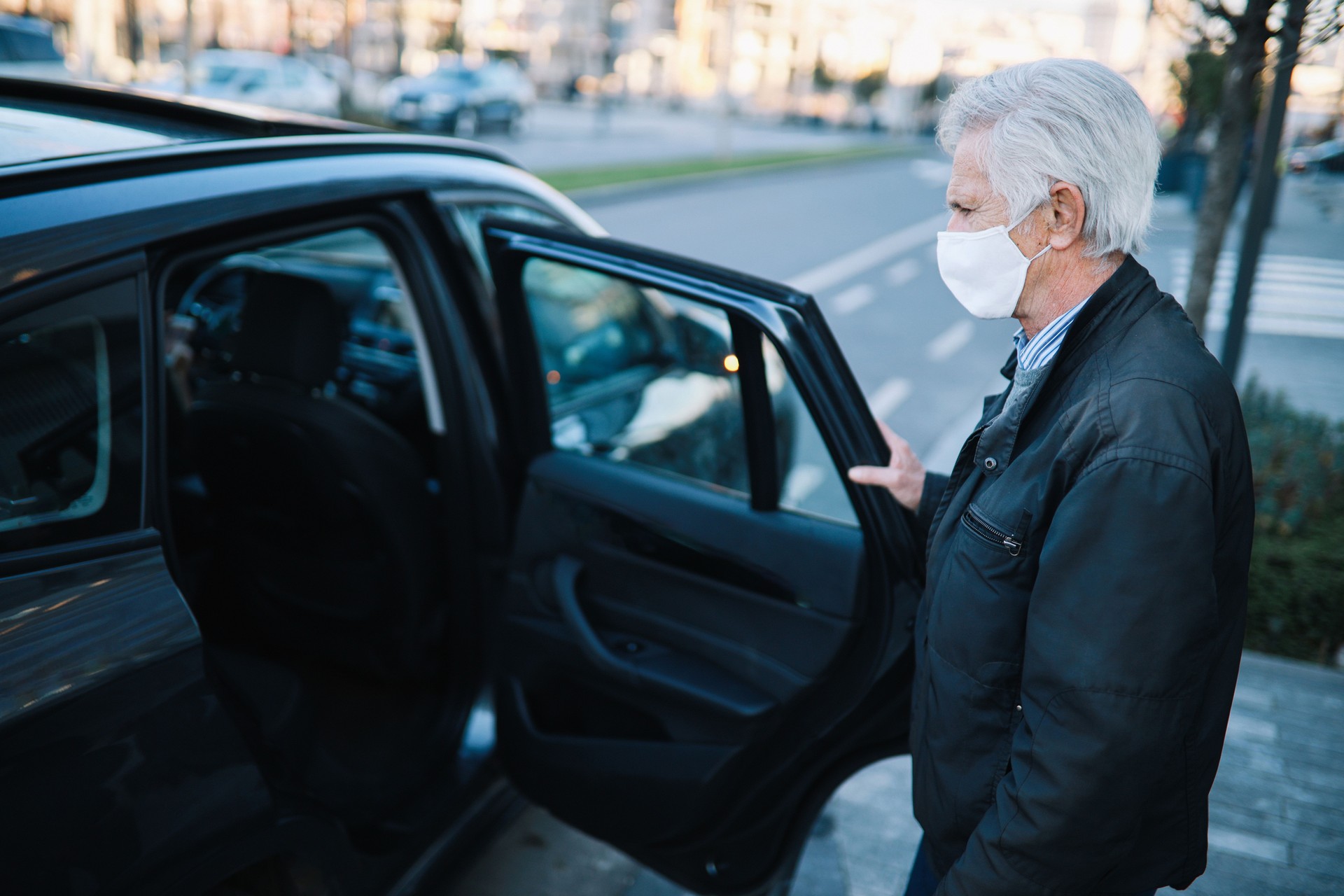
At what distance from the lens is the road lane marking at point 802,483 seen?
2162mm

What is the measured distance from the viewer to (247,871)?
5.99 ft

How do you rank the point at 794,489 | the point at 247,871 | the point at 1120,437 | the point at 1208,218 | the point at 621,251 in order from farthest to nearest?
the point at 1208,218
the point at 794,489
the point at 621,251
the point at 247,871
the point at 1120,437

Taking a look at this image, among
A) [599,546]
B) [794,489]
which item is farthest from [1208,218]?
[599,546]

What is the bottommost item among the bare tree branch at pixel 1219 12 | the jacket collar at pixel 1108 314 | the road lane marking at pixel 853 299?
the road lane marking at pixel 853 299

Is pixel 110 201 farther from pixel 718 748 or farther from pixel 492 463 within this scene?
pixel 718 748

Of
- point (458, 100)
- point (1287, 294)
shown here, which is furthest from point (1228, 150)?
point (458, 100)

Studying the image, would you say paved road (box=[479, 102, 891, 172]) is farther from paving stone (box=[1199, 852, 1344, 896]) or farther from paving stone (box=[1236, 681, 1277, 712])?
paving stone (box=[1199, 852, 1344, 896])

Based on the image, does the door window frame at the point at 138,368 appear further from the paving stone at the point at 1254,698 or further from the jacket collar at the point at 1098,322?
the paving stone at the point at 1254,698

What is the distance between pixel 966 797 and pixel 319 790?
4.64 feet

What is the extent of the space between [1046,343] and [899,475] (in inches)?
17.0

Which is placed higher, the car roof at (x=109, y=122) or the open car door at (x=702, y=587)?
the car roof at (x=109, y=122)

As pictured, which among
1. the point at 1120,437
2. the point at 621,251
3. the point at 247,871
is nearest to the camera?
the point at 1120,437

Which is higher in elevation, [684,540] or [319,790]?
[684,540]

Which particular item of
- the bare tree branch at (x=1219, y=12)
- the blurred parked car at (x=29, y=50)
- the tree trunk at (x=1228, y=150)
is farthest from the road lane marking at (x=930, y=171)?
the bare tree branch at (x=1219, y=12)
